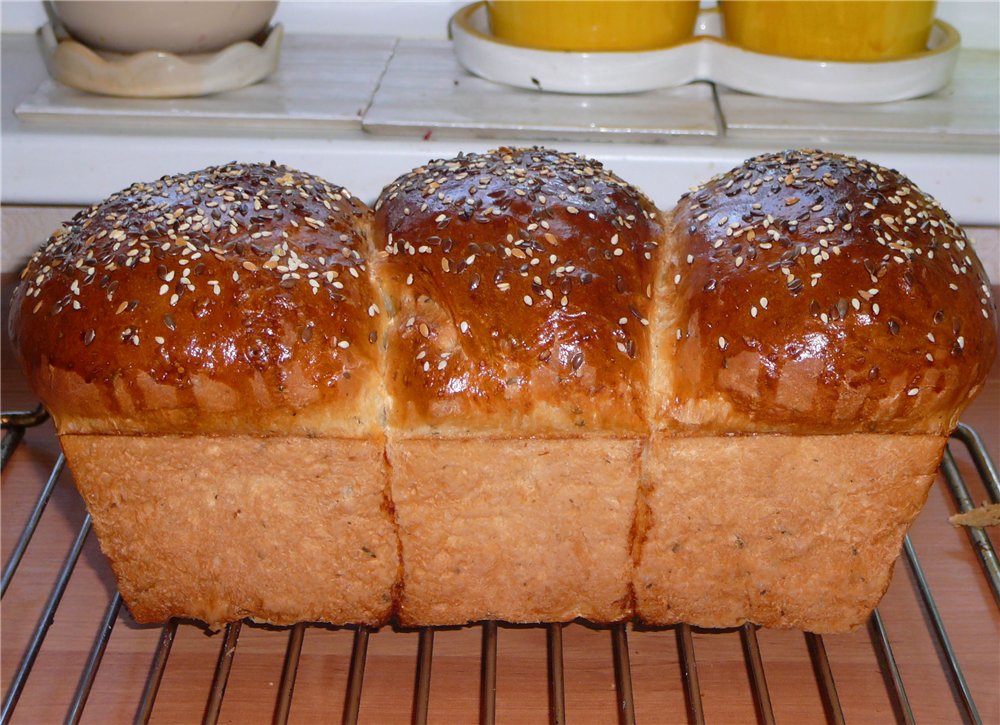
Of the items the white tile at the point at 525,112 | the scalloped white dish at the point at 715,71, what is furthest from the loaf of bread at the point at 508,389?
the scalloped white dish at the point at 715,71

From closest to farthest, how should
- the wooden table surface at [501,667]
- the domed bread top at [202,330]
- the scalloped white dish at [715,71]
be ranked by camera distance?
1. the domed bread top at [202,330]
2. the wooden table surface at [501,667]
3. the scalloped white dish at [715,71]

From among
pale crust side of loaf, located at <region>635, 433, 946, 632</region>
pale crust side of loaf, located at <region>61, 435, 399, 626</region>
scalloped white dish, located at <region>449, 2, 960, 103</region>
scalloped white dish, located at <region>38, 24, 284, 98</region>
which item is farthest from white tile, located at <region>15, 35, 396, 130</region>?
pale crust side of loaf, located at <region>635, 433, 946, 632</region>

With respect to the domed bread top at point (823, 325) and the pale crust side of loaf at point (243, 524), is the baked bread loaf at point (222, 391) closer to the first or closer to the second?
the pale crust side of loaf at point (243, 524)

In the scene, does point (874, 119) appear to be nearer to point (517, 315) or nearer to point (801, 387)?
point (801, 387)

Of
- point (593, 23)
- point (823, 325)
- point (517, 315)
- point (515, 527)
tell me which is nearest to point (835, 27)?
point (593, 23)

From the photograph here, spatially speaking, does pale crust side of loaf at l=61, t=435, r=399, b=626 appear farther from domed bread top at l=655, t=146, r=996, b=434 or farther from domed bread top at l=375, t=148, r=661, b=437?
domed bread top at l=655, t=146, r=996, b=434
